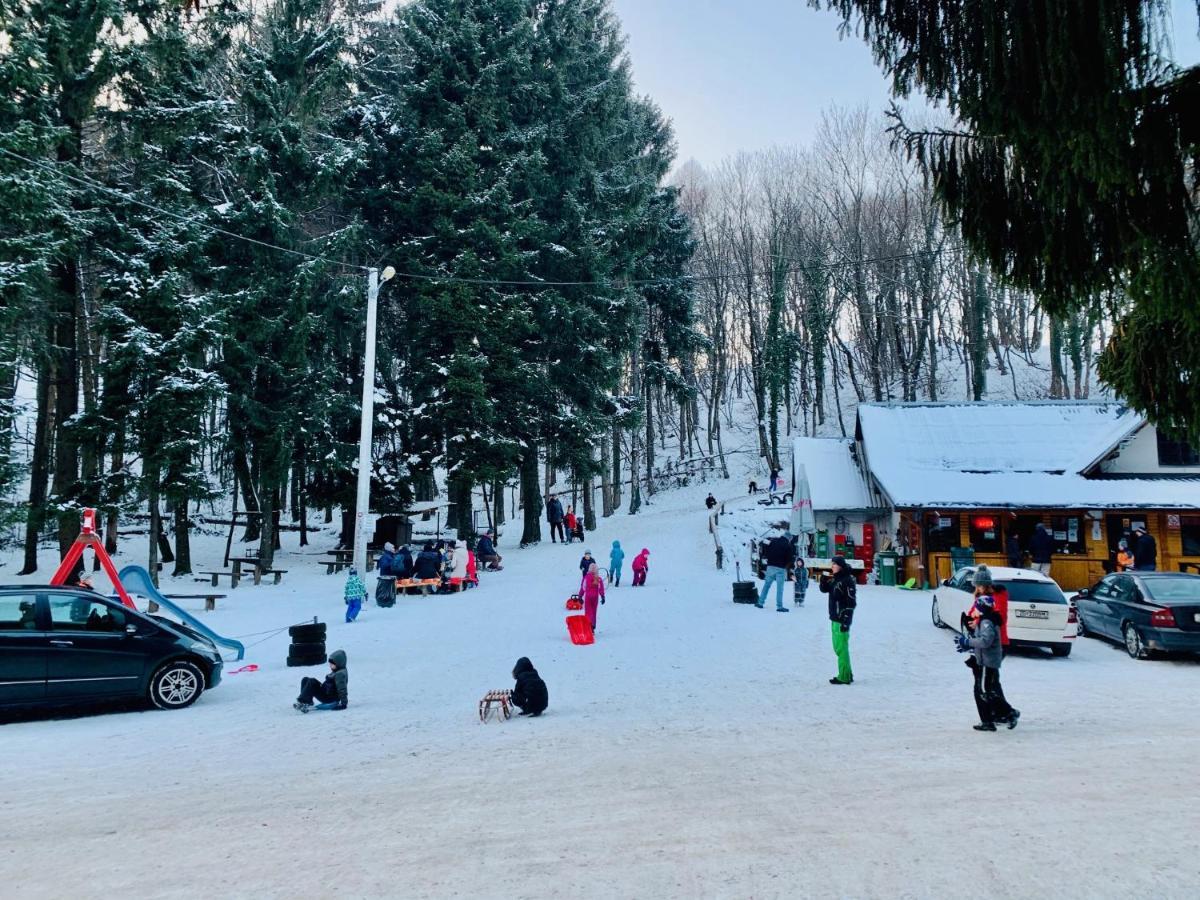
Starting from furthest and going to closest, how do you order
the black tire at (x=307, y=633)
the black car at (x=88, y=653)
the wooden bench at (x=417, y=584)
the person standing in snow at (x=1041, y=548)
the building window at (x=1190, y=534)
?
1. the building window at (x=1190, y=534)
2. the person standing in snow at (x=1041, y=548)
3. the wooden bench at (x=417, y=584)
4. the black tire at (x=307, y=633)
5. the black car at (x=88, y=653)

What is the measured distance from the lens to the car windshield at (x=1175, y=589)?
12.9m

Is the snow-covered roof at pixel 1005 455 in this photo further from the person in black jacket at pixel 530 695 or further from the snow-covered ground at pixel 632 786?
the person in black jacket at pixel 530 695

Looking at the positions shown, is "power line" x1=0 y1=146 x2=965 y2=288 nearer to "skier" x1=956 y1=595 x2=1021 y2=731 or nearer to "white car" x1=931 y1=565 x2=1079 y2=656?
"white car" x1=931 y1=565 x2=1079 y2=656

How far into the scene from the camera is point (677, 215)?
4372 centimetres

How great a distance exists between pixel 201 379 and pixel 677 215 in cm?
2870

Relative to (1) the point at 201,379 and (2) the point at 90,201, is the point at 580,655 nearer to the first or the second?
(1) the point at 201,379

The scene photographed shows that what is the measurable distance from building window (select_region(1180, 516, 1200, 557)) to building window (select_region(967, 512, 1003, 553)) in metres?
5.24

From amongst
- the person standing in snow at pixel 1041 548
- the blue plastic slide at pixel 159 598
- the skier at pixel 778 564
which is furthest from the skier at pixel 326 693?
the person standing in snow at pixel 1041 548

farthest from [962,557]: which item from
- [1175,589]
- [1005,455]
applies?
[1175,589]

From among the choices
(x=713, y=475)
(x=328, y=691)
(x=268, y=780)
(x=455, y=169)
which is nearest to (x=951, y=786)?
(x=268, y=780)

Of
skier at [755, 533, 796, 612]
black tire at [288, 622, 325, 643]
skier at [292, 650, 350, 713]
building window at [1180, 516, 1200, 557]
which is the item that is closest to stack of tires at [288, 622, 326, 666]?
black tire at [288, 622, 325, 643]

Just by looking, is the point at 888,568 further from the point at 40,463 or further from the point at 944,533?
the point at 40,463

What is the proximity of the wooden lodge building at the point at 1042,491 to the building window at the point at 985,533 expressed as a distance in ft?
0.10

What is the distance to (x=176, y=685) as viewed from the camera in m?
9.96
